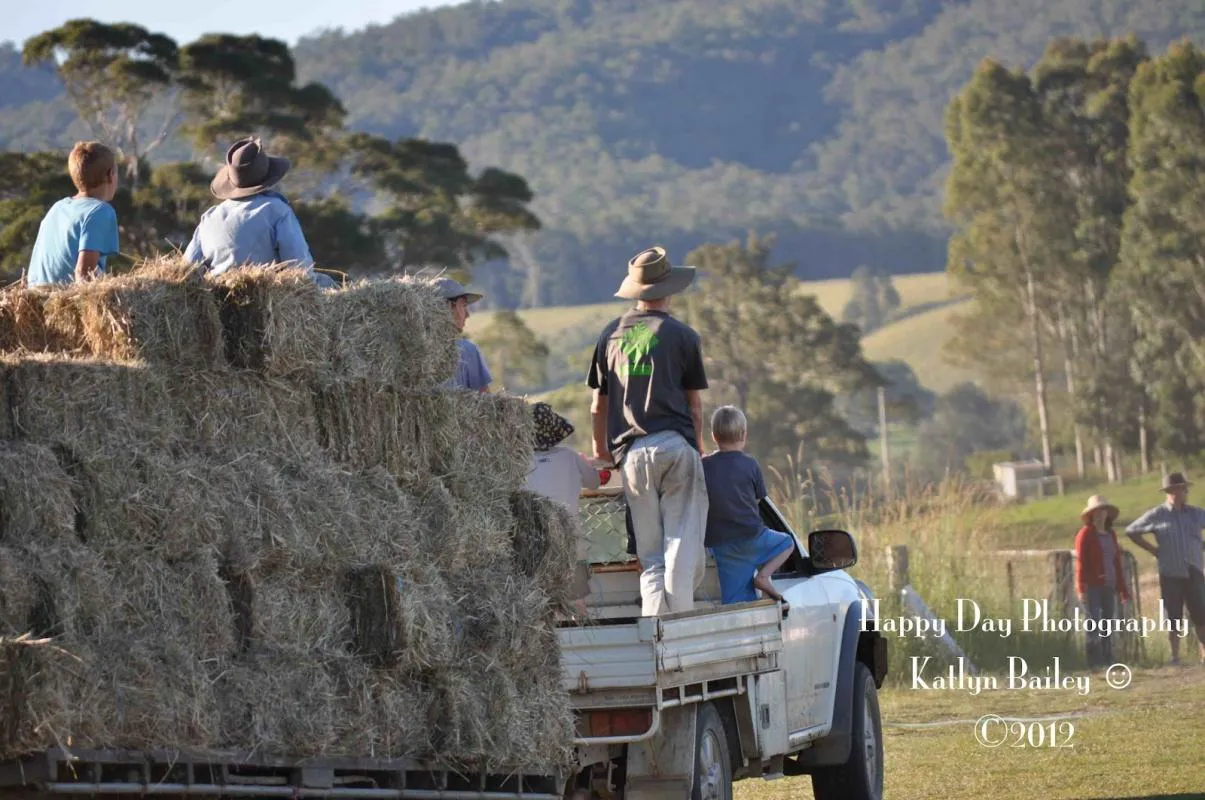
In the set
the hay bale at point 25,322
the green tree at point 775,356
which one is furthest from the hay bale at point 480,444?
the green tree at point 775,356

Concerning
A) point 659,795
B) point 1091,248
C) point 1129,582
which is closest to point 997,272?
point 1091,248

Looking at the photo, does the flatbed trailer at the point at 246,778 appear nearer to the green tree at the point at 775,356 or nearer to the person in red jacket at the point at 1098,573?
the person in red jacket at the point at 1098,573

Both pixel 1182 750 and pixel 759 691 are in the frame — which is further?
pixel 1182 750

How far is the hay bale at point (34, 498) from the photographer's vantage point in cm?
586

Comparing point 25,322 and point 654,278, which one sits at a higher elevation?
point 654,278

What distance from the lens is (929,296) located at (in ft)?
490

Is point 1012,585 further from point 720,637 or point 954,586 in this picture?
point 720,637

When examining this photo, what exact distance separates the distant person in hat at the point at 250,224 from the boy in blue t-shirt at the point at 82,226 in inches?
14.8

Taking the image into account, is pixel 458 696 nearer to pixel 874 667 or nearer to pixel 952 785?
pixel 874 667

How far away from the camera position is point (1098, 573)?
20453 mm

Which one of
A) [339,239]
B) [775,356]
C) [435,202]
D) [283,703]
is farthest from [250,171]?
[775,356]

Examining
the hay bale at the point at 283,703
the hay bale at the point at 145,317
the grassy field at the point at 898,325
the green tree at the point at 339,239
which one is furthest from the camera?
the grassy field at the point at 898,325

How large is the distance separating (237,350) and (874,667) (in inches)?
214

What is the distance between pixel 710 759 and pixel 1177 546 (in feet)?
41.3
